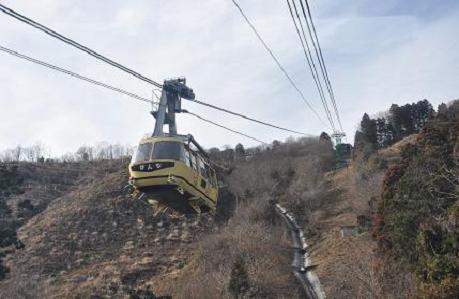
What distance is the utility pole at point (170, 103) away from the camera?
60.7 feet

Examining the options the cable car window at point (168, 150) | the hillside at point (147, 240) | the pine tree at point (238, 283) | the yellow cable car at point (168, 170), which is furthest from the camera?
the hillside at point (147, 240)

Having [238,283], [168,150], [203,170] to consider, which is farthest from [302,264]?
[168,150]

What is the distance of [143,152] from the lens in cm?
1738

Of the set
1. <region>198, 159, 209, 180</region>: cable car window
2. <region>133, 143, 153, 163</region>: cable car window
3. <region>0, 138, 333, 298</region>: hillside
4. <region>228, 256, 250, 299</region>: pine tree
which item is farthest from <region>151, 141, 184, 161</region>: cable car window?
<region>228, 256, 250, 299</region>: pine tree

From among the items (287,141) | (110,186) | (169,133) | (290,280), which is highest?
(287,141)

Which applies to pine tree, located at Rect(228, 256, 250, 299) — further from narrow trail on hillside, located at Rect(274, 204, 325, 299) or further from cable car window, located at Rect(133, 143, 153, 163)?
cable car window, located at Rect(133, 143, 153, 163)

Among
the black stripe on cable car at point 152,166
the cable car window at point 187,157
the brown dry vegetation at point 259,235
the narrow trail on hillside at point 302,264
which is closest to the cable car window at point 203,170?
the cable car window at point 187,157

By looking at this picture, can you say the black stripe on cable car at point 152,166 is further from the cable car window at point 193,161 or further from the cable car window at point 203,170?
the cable car window at point 203,170

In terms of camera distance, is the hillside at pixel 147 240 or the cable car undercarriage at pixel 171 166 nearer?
the cable car undercarriage at pixel 171 166

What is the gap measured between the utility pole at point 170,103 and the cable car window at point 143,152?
0.84 meters

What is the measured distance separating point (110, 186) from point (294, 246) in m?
40.0

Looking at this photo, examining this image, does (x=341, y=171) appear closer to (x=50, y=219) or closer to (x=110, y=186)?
(x=110, y=186)

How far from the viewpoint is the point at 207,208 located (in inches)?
802

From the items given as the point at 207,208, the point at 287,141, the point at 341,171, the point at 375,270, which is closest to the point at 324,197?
the point at 341,171
